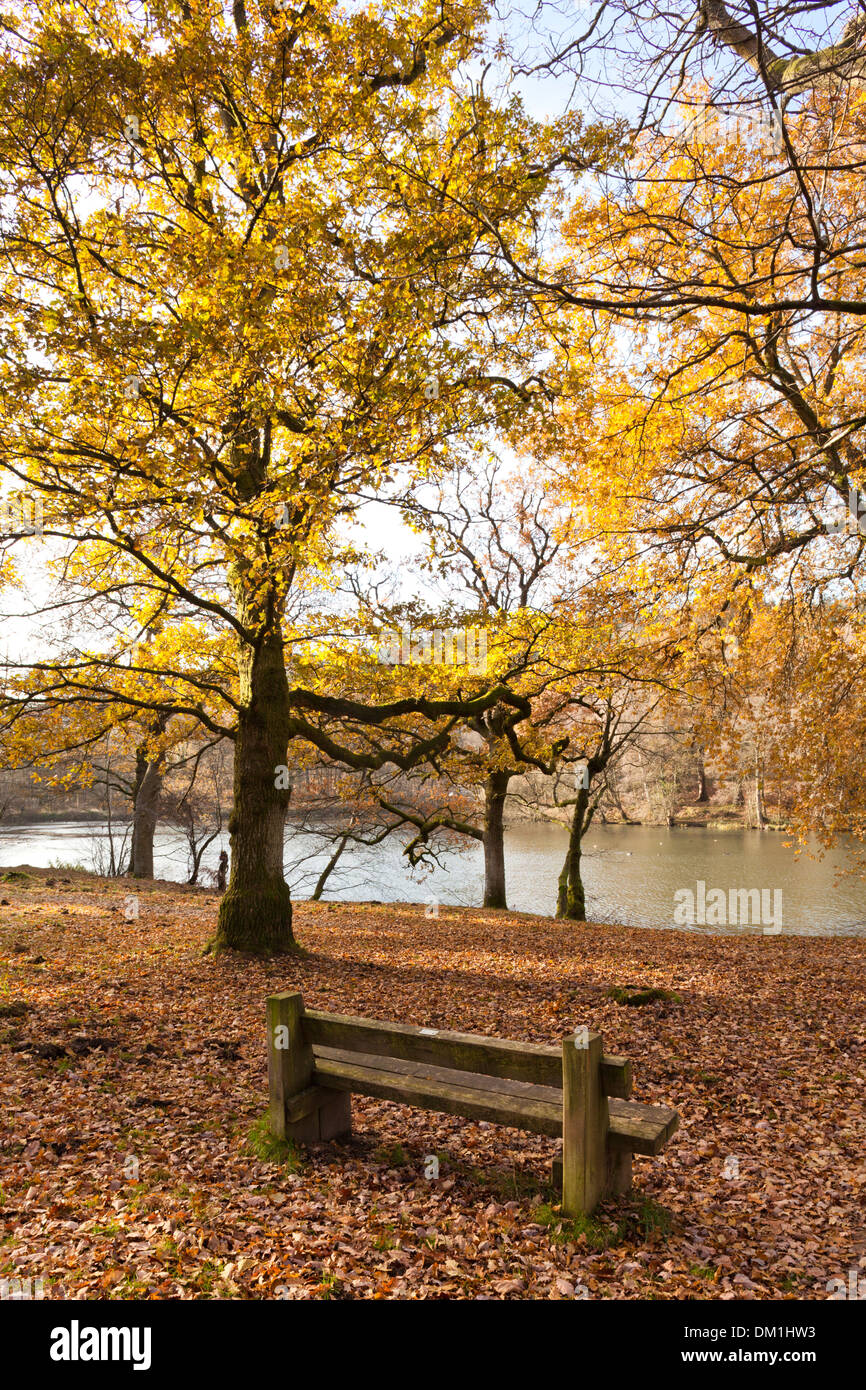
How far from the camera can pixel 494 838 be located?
19406 millimetres

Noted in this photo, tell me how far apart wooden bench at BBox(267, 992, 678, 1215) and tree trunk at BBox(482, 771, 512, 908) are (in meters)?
14.1

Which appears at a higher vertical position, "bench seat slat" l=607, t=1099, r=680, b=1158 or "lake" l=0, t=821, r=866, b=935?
"bench seat slat" l=607, t=1099, r=680, b=1158

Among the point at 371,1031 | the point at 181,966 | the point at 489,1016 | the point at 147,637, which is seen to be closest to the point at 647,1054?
the point at 489,1016

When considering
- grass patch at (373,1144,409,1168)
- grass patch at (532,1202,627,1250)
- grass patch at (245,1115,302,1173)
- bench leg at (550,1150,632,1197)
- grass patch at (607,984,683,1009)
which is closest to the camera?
grass patch at (532,1202,627,1250)

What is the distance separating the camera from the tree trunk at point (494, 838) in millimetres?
19016

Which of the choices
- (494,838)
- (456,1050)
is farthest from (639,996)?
(494,838)

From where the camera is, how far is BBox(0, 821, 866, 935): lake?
2248 centimetres

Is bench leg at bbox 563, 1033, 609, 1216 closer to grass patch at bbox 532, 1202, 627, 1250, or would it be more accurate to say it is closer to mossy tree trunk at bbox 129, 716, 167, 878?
grass patch at bbox 532, 1202, 627, 1250

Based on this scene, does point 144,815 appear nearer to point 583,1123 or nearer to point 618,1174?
point 618,1174

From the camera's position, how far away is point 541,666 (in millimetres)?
14211

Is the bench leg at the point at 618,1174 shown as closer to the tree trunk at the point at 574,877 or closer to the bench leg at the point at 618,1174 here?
the bench leg at the point at 618,1174

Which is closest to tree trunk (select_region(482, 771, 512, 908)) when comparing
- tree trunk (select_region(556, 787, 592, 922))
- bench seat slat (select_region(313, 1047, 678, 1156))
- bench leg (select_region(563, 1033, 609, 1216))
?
tree trunk (select_region(556, 787, 592, 922))

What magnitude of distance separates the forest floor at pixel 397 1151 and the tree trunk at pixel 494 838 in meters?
9.36

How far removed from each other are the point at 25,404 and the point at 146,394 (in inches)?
43.2
